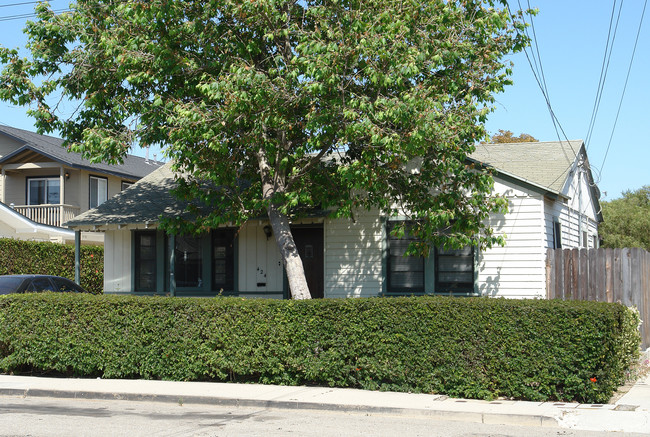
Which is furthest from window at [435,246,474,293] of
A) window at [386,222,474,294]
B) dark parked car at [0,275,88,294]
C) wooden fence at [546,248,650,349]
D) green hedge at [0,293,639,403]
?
dark parked car at [0,275,88,294]

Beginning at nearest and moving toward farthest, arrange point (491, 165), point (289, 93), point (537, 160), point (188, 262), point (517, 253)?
1. point (289, 93)
2. point (517, 253)
3. point (491, 165)
4. point (537, 160)
5. point (188, 262)

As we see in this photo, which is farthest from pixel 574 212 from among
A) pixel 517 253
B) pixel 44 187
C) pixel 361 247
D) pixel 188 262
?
pixel 44 187

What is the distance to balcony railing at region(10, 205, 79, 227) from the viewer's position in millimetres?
30333

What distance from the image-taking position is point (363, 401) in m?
10.0

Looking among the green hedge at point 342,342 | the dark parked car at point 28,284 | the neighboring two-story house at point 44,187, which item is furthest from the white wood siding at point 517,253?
the neighboring two-story house at point 44,187

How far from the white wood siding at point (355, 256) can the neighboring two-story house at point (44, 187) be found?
695 inches

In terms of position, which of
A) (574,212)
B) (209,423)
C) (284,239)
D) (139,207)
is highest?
(139,207)

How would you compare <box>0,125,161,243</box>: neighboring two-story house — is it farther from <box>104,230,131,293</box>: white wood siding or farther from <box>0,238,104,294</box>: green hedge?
<box>104,230,131,293</box>: white wood siding

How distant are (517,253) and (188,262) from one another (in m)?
8.71

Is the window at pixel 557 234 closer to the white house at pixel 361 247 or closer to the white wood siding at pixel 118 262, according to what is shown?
the white house at pixel 361 247

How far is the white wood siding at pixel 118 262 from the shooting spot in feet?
62.6

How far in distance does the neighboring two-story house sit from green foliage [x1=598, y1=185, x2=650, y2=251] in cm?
2440

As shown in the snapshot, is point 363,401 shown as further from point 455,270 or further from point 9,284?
point 9,284

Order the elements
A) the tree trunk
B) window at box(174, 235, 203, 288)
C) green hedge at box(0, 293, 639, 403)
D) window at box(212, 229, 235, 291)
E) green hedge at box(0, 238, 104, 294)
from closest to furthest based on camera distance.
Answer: green hedge at box(0, 293, 639, 403)
the tree trunk
window at box(212, 229, 235, 291)
window at box(174, 235, 203, 288)
green hedge at box(0, 238, 104, 294)
